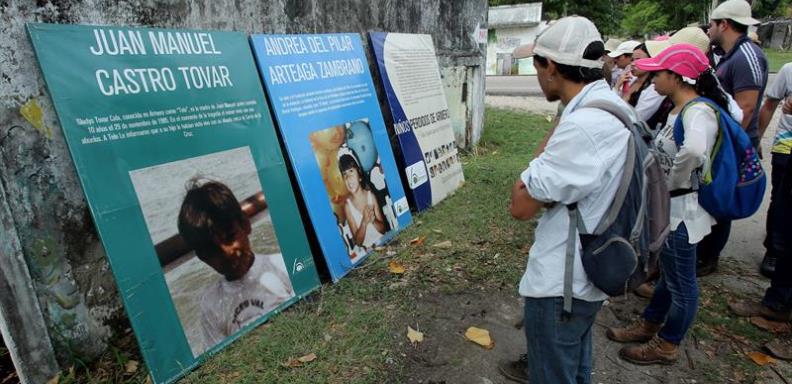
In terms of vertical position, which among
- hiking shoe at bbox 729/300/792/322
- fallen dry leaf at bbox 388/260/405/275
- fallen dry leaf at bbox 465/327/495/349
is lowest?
hiking shoe at bbox 729/300/792/322

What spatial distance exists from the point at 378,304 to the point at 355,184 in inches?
42.7

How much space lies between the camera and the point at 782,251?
3.10 m

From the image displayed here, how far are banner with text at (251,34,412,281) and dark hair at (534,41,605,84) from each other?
206 centimetres

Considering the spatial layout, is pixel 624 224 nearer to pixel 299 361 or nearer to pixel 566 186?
pixel 566 186

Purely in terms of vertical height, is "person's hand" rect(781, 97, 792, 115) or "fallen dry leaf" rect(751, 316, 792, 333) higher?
"person's hand" rect(781, 97, 792, 115)

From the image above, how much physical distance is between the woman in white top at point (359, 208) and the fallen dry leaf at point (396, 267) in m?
0.25

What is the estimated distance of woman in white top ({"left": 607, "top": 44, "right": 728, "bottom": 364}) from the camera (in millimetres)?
2342

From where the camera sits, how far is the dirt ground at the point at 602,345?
8.58ft

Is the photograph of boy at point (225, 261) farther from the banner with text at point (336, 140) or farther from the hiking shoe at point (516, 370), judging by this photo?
the hiking shoe at point (516, 370)

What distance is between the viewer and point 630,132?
4.98ft

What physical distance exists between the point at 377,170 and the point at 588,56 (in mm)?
2705

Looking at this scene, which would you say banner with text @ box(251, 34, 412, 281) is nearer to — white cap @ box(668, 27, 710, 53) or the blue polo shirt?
white cap @ box(668, 27, 710, 53)

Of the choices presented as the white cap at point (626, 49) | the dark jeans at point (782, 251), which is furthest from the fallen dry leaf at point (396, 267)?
the white cap at point (626, 49)

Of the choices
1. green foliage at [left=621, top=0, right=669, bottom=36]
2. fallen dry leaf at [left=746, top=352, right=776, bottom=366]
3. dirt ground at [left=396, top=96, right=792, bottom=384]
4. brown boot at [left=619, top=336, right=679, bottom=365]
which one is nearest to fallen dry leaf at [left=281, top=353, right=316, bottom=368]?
dirt ground at [left=396, top=96, right=792, bottom=384]
